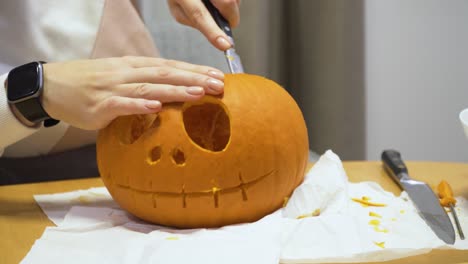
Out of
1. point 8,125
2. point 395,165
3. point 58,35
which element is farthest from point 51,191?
point 395,165

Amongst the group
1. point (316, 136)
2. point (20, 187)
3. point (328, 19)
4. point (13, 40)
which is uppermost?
point (13, 40)

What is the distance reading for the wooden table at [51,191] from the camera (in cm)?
68

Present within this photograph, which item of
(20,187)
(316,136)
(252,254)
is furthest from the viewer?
(316,136)

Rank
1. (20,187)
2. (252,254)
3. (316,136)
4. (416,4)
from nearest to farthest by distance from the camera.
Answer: (252,254)
(20,187)
(416,4)
(316,136)

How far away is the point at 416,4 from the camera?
4.90 ft

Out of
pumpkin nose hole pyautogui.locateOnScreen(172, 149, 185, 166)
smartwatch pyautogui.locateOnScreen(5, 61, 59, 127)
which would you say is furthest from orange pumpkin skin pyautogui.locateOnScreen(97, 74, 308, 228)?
smartwatch pyautogui.locateOnScreen(5, 61, 59, 127)

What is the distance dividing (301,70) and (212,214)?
128 cm

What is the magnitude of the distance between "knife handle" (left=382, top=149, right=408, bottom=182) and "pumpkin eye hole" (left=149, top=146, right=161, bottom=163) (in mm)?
441

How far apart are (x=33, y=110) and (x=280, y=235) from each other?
39 centimetres

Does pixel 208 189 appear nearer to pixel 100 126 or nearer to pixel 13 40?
pixel 100 126

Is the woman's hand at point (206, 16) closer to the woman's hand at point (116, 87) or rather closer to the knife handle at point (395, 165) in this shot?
the woman's hand at point (116, 87)

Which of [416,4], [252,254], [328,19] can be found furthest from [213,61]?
[252,254]

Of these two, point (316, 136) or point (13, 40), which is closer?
point (13, 40)

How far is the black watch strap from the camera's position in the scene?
79 cm
